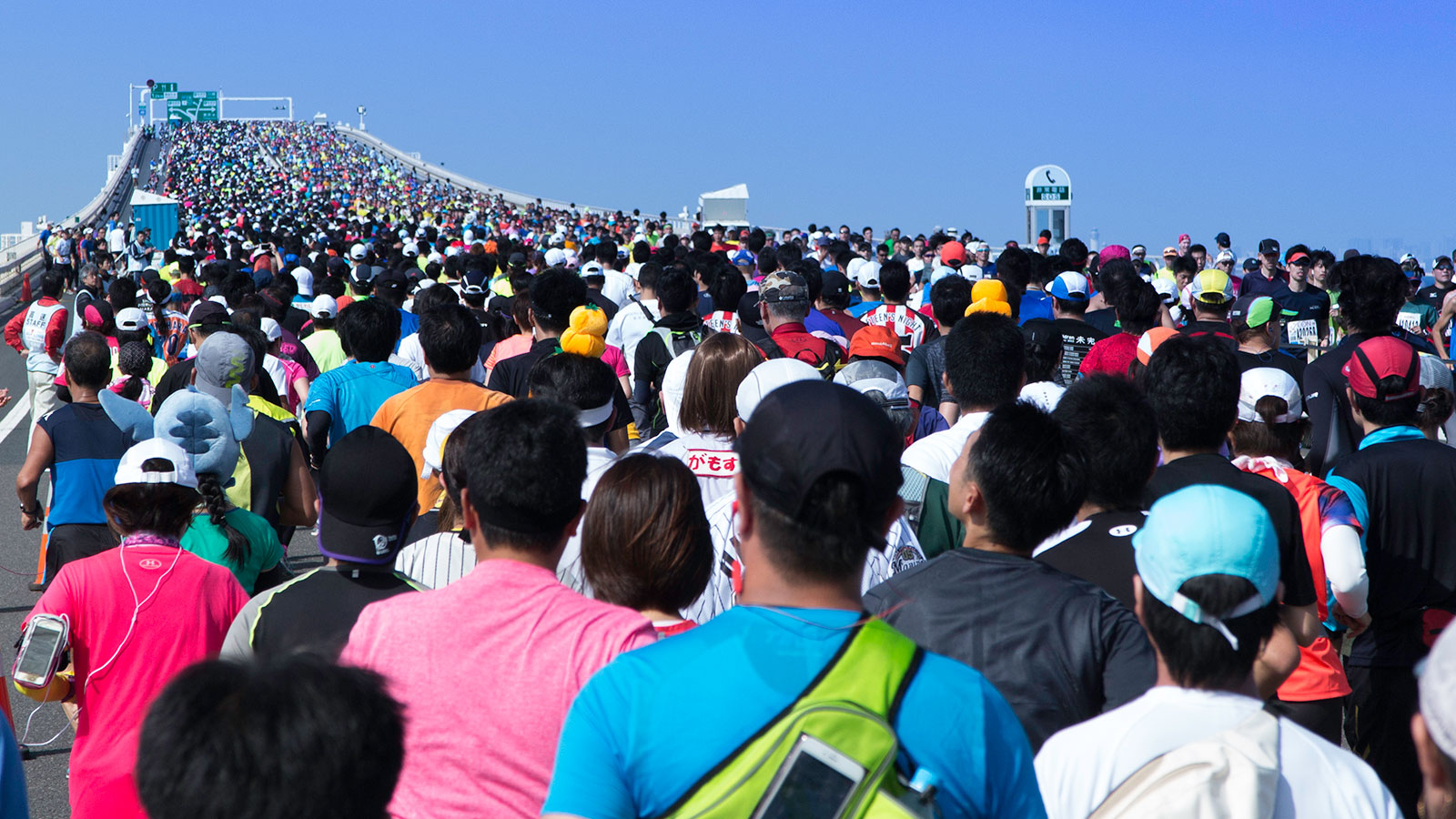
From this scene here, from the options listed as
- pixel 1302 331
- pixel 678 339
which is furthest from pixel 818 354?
pixel 1302 331

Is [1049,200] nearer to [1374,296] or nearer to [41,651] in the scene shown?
[1374,296]

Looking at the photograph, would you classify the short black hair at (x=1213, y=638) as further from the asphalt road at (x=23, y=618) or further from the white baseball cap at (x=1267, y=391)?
the asphalt road at (x=23, y=618)

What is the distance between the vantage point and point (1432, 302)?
14.4 m

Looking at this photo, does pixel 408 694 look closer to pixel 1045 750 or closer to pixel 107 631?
pixel 1045 750

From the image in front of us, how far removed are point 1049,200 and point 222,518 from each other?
768 inches

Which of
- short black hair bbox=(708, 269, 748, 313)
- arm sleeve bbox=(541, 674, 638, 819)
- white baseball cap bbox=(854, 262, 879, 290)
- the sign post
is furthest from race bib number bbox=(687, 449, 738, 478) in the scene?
the sign post

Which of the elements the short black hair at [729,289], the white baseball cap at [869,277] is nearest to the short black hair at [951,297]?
the short black hair at [729,289]

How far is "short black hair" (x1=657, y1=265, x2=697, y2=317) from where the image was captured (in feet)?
27.3

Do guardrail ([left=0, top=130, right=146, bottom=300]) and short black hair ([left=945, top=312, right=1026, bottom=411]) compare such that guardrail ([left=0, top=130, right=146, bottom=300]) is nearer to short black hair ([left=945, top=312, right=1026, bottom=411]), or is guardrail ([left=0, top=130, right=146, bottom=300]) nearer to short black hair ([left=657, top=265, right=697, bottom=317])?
short black hair ([left=657, top=265, right=697, bottom=317])

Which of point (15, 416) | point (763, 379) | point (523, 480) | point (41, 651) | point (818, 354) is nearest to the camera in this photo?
point (523, 480)

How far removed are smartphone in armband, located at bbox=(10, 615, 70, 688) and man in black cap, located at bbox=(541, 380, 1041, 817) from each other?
2.07 metres

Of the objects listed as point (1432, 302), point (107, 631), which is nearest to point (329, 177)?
point (1432, 302)

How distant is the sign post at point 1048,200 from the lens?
22109mm

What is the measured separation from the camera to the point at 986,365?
5062 millimetres
